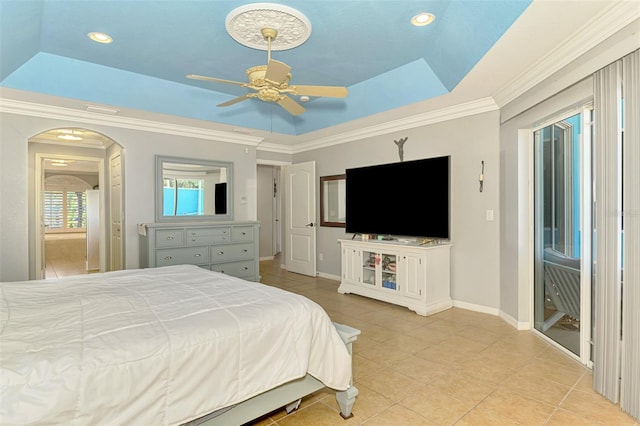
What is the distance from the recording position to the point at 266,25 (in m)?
2.71

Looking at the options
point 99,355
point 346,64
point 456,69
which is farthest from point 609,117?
point 99,355

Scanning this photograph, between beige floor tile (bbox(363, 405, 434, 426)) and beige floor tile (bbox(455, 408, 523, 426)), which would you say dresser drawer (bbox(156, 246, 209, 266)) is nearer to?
beige floor tile (bbox(363, 405, 434, 426))

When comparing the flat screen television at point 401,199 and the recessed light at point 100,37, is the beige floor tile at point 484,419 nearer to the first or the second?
the flat screen television at point 401,199

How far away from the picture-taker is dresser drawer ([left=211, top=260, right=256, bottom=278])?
16.4ft

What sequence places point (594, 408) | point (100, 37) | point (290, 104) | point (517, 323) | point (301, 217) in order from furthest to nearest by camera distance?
point (301, 217) → point (517, 323) → point (290, 104) → point (100, 37) → point (594, 408)

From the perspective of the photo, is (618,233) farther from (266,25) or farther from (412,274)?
(266,25)

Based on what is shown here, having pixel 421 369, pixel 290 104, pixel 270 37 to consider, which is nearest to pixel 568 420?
pixel 421 369

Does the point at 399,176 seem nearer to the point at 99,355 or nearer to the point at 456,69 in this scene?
the point at 456,69

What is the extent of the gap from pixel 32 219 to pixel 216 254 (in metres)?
3.22

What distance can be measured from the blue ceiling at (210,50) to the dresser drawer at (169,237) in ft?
5.10

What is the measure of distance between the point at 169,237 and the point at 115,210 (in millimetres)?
1648

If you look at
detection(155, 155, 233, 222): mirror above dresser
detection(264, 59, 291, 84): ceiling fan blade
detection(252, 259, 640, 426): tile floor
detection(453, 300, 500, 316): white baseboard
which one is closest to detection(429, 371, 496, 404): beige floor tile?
detection(252, 259, 640, 426): tile floor

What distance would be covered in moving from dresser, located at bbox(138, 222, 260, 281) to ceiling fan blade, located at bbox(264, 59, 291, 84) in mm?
2744

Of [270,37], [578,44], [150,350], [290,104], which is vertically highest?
[270,37]
